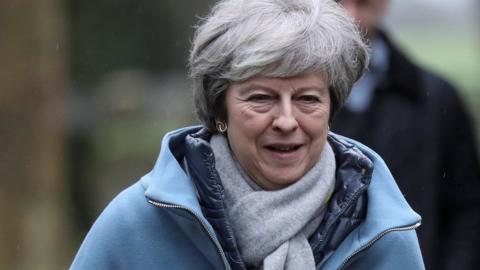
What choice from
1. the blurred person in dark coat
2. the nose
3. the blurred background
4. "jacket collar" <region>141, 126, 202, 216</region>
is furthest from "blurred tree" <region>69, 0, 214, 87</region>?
the nose

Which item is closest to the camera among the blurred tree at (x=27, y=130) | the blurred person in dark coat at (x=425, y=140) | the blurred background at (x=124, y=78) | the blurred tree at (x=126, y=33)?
the blurred person in dark coat at (x=425, y=140)

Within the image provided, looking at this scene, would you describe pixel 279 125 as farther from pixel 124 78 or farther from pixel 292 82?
pixel 124 78

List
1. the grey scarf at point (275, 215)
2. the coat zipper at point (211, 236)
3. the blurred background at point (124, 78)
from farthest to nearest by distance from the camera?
the blurred background at point (124, 78)
the grey scarf at point (275, 215)
the coat zipper at point (211, 236)

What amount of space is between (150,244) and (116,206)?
0.16 meters

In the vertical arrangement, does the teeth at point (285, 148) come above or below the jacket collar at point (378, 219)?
above

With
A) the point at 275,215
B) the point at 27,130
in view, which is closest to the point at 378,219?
the point at 275,215

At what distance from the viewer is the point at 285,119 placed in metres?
3.85

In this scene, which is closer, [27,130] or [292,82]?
[292,82]

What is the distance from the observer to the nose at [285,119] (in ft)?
12.6

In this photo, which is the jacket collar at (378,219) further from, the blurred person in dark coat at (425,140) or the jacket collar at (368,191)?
the blurred person in dark coat at (425,140)

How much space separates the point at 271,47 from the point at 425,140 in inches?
59.5

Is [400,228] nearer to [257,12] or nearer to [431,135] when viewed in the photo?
[257,12]

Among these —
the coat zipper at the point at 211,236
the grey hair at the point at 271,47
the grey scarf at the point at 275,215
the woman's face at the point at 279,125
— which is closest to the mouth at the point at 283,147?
the woman's face at the point at 279,125

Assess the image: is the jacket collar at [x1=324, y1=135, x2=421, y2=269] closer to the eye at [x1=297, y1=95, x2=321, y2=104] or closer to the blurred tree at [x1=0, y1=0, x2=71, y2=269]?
the eye at [x1=297, y1=95, x2=321, y2=104]
